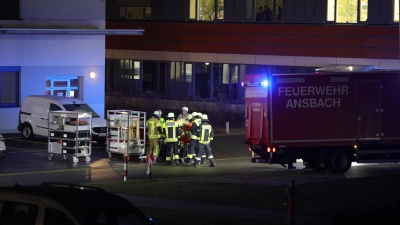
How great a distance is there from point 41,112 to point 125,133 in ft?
21.1

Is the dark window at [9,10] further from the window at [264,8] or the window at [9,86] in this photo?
the window at [264,8]

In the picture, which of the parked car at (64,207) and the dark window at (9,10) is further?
the dark window at (9,10)

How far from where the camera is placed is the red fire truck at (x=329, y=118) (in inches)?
843

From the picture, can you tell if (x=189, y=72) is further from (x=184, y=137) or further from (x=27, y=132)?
(x=184, y=137)

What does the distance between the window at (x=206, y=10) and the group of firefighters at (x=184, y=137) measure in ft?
77.1

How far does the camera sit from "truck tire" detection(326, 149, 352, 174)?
2172 centimetres

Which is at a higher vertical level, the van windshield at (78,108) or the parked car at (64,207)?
the van windshield at (78,108)

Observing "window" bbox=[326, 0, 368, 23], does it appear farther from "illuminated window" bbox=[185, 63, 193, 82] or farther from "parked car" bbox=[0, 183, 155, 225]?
"parked car" bbox=[0, 183, 155, 225]

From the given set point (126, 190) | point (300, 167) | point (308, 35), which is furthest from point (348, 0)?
point (126, 190)

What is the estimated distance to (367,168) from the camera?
23266mm

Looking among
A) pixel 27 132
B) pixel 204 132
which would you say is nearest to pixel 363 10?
pixel 27 132

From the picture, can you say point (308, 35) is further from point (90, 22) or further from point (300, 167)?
point (300, 167)

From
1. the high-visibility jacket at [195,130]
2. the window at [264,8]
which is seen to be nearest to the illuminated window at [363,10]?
the window at [264,8]

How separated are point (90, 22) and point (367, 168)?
15555 millimetres
